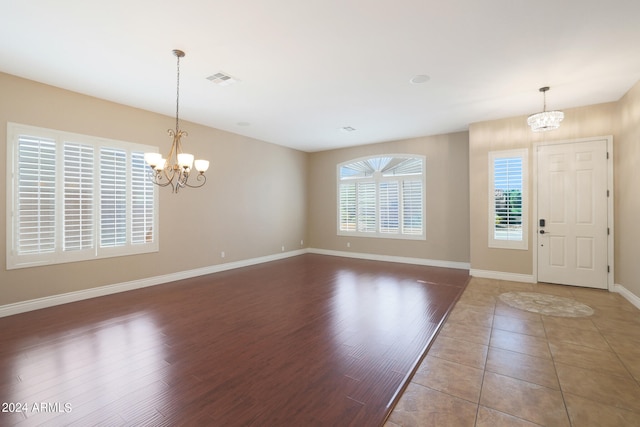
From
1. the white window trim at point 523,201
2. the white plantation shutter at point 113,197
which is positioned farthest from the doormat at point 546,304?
the white plantation shutter at point 113,197

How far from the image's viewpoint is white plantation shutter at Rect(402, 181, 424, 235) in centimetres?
693

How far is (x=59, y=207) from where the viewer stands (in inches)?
160

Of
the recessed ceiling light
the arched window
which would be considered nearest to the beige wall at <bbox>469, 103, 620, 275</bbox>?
the arched window

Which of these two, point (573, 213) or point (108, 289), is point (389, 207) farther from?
point (108, 289)

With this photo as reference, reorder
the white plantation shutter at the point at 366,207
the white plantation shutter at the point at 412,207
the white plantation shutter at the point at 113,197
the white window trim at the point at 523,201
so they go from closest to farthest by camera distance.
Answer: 1. the white plantation shutter at the point at 113,197
2. the white window trim at the point at 523,201
3. the white plantation shutter at the point at 412,207
4. the white plantation shutter at the point at 366,207

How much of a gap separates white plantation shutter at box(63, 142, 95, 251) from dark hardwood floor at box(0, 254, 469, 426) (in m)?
0.95

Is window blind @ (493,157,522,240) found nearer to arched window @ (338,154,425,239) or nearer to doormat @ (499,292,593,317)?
doormat @ (499,292,593,317)

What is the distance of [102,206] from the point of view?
14.7 ft

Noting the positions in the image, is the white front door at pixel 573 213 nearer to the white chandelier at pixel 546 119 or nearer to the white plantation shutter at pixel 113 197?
the white chandelier at pixel 546 119

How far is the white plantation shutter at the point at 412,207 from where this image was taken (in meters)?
6.93

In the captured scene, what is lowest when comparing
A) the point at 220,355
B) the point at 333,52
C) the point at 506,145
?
the point at 220,355

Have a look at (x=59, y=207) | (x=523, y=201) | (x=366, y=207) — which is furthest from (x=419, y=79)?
(x=59, y=207)

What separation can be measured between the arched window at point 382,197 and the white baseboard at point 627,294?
10.9 feet

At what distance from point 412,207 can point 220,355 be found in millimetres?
5630
